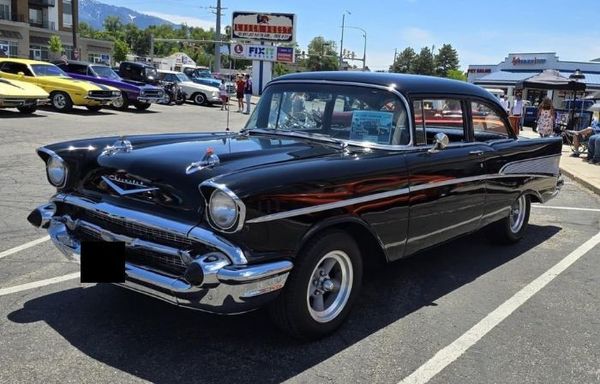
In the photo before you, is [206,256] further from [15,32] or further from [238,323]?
[15,32]

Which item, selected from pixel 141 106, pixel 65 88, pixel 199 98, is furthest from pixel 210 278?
pixel 199 98

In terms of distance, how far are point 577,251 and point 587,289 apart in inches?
50.8

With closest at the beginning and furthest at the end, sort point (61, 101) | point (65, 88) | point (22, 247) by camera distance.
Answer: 1. point (22, 247)
2. point (65, 88)
3. point (61, 101)

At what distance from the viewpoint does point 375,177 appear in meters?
3.80

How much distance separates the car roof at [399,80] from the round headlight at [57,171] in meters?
1.98

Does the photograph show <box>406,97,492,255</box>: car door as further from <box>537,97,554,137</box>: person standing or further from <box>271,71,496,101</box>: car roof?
<box>537,97,554,137</box>: person standing

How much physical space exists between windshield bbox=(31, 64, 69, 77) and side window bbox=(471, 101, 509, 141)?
16.7m

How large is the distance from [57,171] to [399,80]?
2660 mm

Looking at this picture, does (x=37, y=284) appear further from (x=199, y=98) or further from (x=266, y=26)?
(x=266, y=26)

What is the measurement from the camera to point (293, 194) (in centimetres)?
327

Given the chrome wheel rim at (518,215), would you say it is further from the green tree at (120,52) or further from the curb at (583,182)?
the green tree at (120,52)

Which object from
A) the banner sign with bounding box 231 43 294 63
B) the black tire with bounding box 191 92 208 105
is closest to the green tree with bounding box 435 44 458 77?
the banner sign with bounding box 231 43 294 63

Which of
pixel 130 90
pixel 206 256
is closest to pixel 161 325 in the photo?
pixel 206 256

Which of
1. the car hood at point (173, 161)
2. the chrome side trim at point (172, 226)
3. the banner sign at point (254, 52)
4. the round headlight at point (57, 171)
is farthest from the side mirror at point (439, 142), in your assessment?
the banner sign at point (254, 52)
